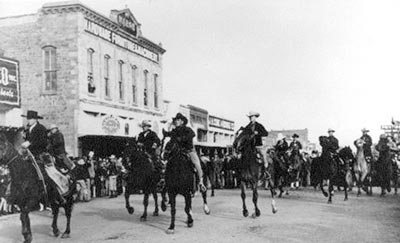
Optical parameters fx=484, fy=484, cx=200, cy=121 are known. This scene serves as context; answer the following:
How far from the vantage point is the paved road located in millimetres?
8758

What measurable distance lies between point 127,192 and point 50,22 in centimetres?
1512

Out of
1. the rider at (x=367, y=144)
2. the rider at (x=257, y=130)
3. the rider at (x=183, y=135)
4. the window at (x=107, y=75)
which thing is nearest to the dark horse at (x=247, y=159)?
the rider at (x=257, y=130)

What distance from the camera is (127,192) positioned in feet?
39.3

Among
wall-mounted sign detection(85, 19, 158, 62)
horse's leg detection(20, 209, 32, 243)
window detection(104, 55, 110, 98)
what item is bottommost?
horse's leg detection(20, 209, 32, 243)

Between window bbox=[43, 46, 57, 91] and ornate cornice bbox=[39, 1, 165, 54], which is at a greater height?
ornate cornice bbox=[39, 1, 165, 54]

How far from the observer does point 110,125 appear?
24.8m

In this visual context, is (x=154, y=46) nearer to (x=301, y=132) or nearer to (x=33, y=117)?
(x=33, y=117)

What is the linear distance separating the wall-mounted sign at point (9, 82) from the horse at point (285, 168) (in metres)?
11.2

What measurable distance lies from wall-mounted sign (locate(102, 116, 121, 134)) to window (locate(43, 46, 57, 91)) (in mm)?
2999

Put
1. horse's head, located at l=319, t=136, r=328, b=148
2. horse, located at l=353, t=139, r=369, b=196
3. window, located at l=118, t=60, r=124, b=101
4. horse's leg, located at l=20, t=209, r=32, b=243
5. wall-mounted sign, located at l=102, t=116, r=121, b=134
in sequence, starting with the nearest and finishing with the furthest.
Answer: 1. horse's leg, located at l=20, t=209, r=32, b=243
2. horse's head, located at l=319, t=136, r=328, b=148
3. horse, located at l=353, t=139, r=369, b=196
4. wall-mounted sign, located at l=102, t=116, r=121, b=134
5. window, located at l=118, t=60, r=124, b=101

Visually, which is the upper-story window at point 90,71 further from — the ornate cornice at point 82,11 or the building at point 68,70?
the ornate cornice at point 82,11

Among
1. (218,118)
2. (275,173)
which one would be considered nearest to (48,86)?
(275,173)

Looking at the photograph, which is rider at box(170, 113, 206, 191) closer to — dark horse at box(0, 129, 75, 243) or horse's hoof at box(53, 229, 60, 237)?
dark horse at box(0, 129, 75, 243)

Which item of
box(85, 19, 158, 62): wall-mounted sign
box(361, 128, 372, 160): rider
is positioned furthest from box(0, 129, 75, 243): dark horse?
box(85, 19, 158, 62): wall-mounted sign
